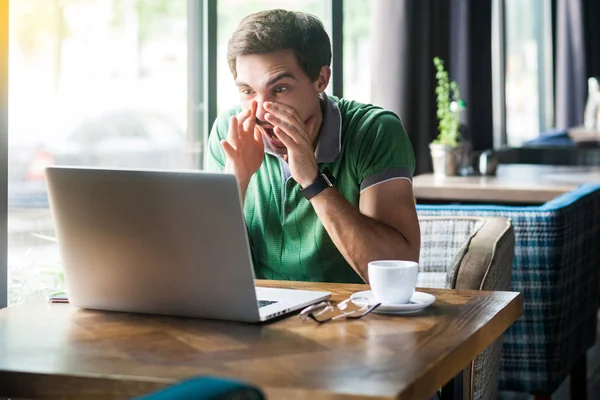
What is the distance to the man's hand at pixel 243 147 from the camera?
89.2 inches

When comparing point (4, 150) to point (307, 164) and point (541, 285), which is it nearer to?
point (307, 164)

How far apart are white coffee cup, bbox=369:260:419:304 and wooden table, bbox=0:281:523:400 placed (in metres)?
0.05

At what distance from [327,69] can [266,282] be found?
64 centimetres

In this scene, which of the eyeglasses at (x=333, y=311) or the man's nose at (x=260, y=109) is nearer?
the eyeglasses at (x=333, y=311)

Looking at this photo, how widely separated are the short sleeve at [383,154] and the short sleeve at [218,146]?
1.20ft

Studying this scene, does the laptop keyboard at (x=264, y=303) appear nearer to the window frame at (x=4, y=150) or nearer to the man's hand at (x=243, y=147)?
the man's hand at (x=243, y=147)

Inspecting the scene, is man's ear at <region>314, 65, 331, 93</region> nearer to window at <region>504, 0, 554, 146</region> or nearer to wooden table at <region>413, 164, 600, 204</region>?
wooden table at <region>413, 164, 600, 204</region>

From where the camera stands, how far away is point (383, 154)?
2340mm

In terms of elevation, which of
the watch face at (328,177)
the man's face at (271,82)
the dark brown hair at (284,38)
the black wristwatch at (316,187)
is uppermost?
the dark brown hair at (284,38)

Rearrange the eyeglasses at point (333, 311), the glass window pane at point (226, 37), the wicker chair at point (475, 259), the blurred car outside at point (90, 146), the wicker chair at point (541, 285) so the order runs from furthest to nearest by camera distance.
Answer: the glass window pane at point (226, 37) < the wicker chair at point (541, 285) < the blurred car outside at point (90, 146) < the wicker chair at point (475, 259) < the eyeglasses at point (333, 311)

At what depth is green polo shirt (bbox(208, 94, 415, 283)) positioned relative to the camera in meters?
2.34

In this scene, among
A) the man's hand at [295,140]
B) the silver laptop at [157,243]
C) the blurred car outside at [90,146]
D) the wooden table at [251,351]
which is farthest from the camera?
the blurred car outside at [90,146]

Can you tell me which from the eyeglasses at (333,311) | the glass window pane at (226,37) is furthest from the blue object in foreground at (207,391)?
the glass window pane at (226,37)

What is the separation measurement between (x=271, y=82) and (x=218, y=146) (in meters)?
0.27
